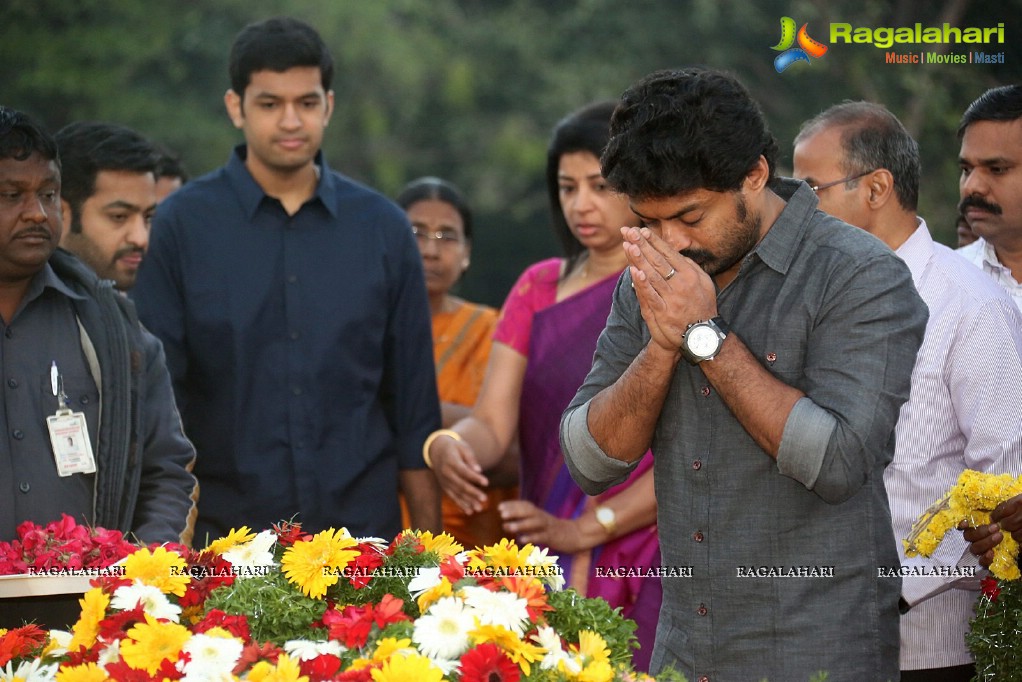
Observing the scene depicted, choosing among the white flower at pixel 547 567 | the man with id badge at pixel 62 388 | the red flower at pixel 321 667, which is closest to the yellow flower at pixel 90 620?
the red flower at pixel 321 667

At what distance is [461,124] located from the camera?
17.4 metres

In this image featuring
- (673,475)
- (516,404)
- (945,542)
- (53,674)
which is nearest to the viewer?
(53,674)

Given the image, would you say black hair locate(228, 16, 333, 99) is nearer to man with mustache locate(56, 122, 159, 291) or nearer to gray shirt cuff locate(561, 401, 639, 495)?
man with mustache locate(56, 122, 159, 291)

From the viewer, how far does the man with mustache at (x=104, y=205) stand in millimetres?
4637

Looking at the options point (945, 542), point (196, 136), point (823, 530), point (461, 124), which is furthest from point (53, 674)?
point (461, 124)

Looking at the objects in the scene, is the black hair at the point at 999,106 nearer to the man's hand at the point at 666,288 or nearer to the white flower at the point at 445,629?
the man's hand at the point at 666,288

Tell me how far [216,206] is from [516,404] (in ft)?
4.26

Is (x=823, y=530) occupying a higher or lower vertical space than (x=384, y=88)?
lower

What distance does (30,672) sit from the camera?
2295 mm

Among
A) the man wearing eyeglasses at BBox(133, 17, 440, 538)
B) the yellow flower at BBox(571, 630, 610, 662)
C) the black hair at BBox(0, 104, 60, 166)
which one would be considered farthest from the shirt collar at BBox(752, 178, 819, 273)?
the man wearing eyeglasses at BBox(133, 17, 440, 538)

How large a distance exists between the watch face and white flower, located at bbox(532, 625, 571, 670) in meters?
0.62

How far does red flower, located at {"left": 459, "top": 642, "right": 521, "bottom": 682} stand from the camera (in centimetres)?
207

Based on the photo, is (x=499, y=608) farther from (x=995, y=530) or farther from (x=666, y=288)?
(x=995, y=530)

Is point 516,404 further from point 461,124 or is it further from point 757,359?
point 461,124
